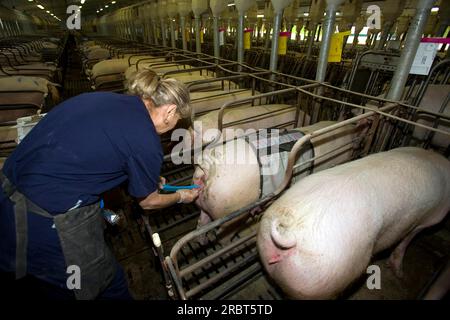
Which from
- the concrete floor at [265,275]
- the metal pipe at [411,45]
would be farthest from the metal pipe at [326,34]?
the concrete floor at [265,275]

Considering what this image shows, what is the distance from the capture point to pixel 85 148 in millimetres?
1249

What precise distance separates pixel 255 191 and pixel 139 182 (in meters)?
1.03

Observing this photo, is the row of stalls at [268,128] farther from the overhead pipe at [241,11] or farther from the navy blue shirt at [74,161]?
the navy blue shirt at [74,161]

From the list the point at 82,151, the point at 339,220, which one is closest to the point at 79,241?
the point at 82,151

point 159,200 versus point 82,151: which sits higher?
point 82,151

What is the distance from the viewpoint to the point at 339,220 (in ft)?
4.56

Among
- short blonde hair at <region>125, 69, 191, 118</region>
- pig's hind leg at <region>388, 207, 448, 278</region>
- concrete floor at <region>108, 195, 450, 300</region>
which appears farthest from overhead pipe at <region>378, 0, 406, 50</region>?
short blonde hair at <region>125, 69, 191, 118</region>

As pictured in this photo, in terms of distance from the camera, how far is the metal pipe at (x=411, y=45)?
7.66 feet

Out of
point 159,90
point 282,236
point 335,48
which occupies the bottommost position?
point 282,236

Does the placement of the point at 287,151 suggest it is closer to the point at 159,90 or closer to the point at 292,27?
the point at 159,90

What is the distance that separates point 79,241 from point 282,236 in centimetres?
120

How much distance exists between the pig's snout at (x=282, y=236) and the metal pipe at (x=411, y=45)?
238 centimetres
